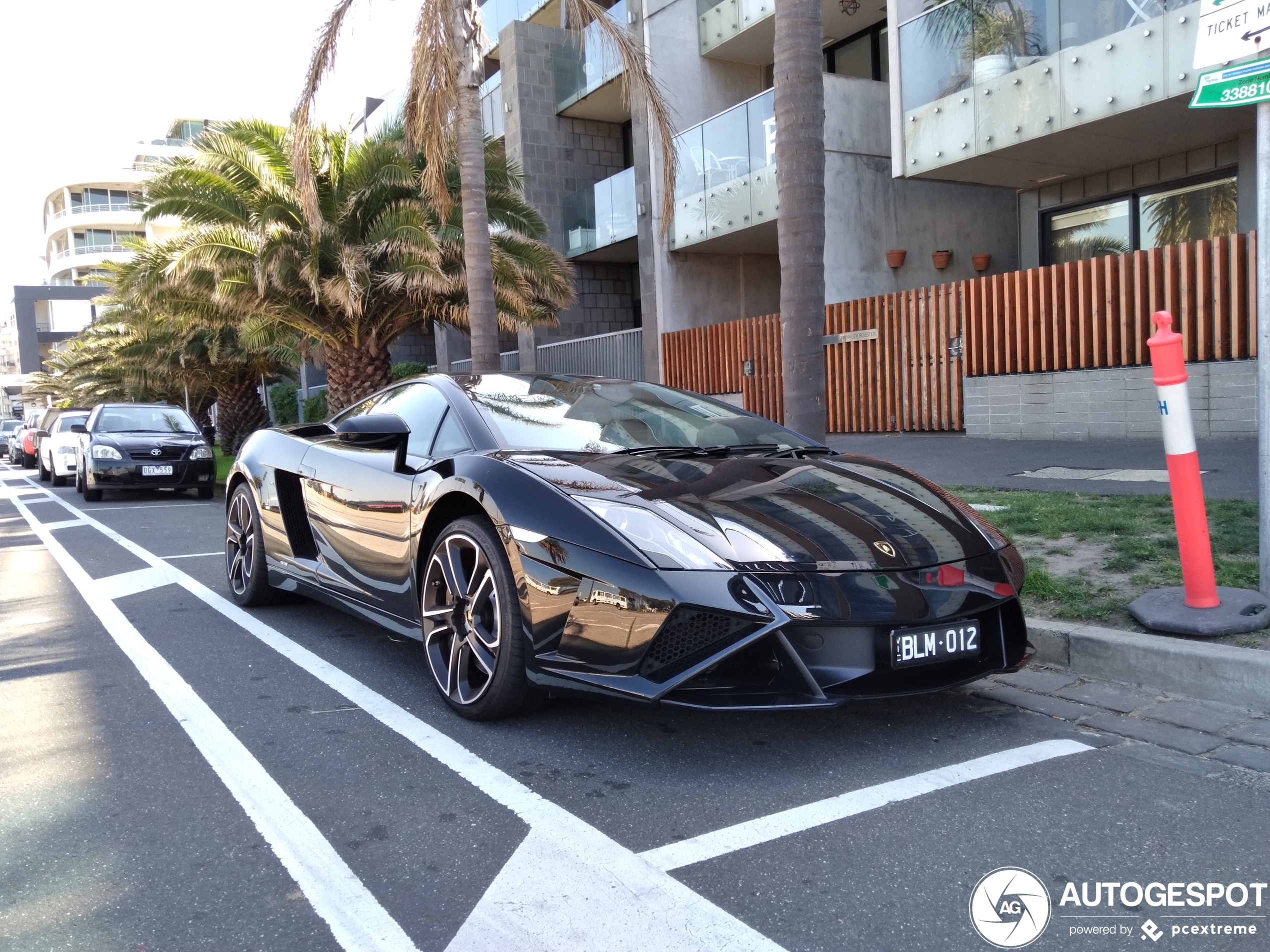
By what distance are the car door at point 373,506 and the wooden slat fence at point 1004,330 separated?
12.3 feet

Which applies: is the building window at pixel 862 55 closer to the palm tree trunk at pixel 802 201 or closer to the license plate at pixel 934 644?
the palm tree trunk at pixel 802 201

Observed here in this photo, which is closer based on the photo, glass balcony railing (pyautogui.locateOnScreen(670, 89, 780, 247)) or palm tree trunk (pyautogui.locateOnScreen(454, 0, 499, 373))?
palm tree trunk (pyautogui.locateOnScreen(454, 0, 499, 373))

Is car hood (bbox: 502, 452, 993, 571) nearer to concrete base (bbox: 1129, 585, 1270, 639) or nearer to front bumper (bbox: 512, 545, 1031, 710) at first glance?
front bumper (bbox: 512, 545, 1031, 710)

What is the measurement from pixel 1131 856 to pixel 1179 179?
12.7 meters

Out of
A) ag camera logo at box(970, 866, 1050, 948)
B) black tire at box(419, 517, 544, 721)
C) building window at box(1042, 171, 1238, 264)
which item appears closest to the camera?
ag camera logo at box(970, 866, 1050, 948)

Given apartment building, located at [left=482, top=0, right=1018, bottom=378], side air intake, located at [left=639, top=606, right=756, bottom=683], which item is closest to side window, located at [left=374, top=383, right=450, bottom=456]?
side air intake, located at [left=639, top=606, right=756, bottom=683]

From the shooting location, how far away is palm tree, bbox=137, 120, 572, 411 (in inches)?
536

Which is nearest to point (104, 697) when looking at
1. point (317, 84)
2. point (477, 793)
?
point (477, 793)

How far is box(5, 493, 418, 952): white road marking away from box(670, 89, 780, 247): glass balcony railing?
12.6 m

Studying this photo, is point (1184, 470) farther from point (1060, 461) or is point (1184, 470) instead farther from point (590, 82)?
point (590, 82)

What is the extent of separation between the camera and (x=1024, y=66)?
11617 millimetres

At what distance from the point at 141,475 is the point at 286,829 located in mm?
12345

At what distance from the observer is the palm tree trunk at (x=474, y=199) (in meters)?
10.9

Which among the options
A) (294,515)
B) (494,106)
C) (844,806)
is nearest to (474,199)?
(294,515)
